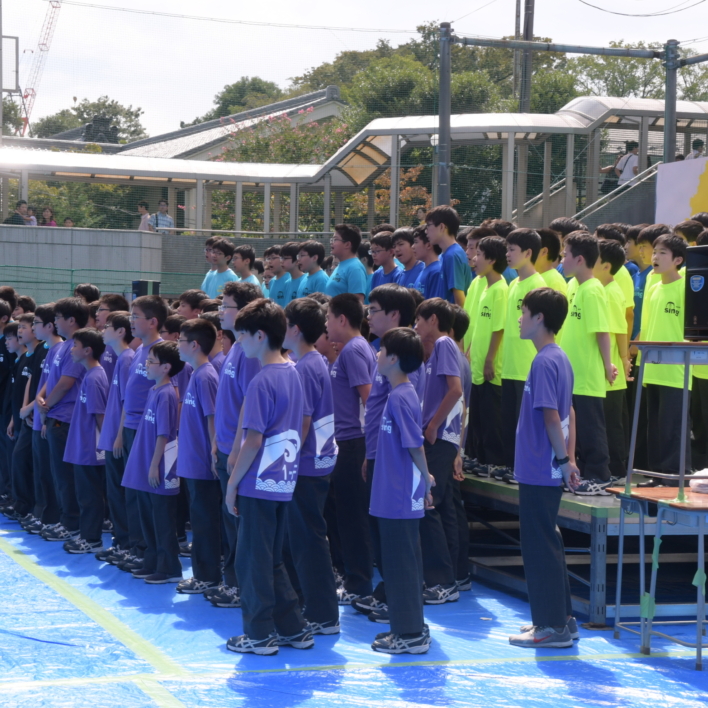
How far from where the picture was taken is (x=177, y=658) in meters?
5.32

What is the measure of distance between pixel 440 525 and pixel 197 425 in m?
1.73

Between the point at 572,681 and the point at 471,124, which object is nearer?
the point at 572,681

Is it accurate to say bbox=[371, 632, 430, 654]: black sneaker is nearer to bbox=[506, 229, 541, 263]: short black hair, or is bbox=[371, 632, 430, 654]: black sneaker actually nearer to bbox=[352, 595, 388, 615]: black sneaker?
bbox=[352, 595, 388, 615]: black sneaker

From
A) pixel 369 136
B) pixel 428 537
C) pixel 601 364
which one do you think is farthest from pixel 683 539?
pixel 369 136

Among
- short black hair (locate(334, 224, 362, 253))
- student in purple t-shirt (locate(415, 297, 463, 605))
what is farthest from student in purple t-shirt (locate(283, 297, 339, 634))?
short black hair (locate(334, 224, 362, 253))

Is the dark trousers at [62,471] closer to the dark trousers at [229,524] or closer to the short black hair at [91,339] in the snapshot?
the short black hair at [91,339]

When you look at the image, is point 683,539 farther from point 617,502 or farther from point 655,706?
point 655,706

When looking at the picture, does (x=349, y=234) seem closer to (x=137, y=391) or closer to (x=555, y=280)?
(x=555, y=280)

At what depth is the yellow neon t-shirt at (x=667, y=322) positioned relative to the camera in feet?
23.4

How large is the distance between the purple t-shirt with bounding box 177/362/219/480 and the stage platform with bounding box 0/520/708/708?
34.4 inches

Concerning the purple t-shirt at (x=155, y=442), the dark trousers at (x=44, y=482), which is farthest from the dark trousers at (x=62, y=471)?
the purple t-shirt at (x=155, y=442)

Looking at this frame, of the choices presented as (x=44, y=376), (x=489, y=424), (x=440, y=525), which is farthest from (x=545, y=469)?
(x=44, y=376)

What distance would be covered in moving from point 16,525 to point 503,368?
15.6 feet

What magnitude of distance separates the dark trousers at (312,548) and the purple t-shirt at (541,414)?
1.16 metres
